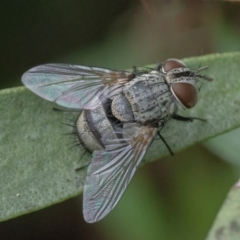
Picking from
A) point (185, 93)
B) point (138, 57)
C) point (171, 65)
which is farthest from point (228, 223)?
point (138, 57)

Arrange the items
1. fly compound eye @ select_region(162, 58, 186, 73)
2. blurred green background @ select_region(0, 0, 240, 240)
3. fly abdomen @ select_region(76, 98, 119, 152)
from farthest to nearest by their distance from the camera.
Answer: blurred green background @ select_region(0, 0, 240, 240), fly compound eye @ select_region(162, 58, 186, 73), fly abdomen @ select_region(76, 98, 119, 152)

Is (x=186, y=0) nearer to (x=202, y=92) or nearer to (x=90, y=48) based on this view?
(x=90, y=48)

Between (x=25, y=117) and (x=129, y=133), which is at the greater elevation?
(x=25, y=117)

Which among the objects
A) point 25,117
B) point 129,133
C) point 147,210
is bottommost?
point 147,210

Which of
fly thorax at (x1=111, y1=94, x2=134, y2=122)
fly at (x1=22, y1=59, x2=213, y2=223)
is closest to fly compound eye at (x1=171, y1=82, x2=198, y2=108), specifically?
fly at (x1=22, y1=59, x2=213, y2=223)

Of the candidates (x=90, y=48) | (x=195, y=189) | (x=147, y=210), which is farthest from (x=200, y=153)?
(x=90, y=48)

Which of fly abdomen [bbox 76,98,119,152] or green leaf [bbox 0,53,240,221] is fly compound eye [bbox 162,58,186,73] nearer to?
green leaf [bbox 0,53,240,221]
